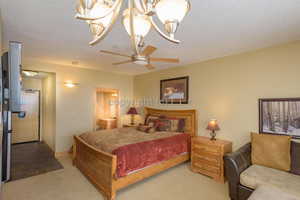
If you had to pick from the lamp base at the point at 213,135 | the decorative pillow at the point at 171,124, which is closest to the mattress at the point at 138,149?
the decorative pillow at the point at 171,124

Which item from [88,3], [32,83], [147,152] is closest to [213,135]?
[147,152]

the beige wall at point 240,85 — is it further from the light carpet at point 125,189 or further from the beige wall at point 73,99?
the beige wall at point 73,99

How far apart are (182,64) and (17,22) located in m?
3.35

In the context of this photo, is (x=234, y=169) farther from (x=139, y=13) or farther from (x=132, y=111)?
(x=132, y=111)

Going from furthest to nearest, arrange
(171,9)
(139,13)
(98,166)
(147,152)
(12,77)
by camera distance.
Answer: (147,152) → (98,166) → (12,77) → (139,13) → (171,9)

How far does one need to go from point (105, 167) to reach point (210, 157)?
200cm

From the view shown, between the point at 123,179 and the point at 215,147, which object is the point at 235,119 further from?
the point at 123,179

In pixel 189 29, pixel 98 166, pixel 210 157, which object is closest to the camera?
pixel 189 29

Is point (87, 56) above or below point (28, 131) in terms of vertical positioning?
above

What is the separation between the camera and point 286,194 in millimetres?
1589

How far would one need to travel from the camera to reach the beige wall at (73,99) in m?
4.04

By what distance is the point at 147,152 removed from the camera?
2.72 meters

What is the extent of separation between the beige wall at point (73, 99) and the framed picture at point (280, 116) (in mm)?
4220

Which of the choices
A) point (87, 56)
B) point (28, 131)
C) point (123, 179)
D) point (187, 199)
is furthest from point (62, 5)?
point (28, 131)
